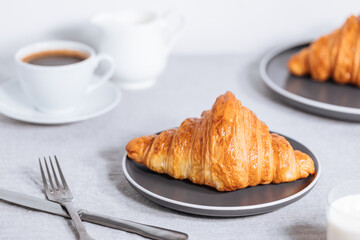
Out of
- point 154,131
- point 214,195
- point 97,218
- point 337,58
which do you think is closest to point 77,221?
point 97,218

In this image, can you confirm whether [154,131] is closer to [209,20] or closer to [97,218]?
[97,218]

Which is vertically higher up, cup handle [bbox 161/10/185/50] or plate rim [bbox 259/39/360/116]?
cup handle [bbox 161/10/185/50]

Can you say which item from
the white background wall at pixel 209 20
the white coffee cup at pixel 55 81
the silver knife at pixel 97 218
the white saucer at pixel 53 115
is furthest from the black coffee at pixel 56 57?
the silver knife at pixel 97 218

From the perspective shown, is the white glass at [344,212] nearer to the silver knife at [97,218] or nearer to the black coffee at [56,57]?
the silver knife at [97,218]

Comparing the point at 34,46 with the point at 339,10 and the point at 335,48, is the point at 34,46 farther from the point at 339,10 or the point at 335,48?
the point at 339,10

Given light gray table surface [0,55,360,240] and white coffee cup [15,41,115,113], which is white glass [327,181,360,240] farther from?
white coffee cup [15,41,115,113]

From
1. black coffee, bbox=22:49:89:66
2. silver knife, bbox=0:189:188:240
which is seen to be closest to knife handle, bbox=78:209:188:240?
silver knife, bbox=0:189:188:240
